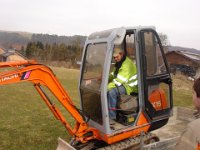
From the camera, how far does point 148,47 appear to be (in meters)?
5.73

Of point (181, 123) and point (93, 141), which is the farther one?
point (181, 123)

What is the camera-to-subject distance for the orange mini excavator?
17.2 feet

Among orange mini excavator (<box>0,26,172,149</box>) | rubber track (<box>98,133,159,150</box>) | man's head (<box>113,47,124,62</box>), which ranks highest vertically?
man's head (<box>113,47,124,62</box>)

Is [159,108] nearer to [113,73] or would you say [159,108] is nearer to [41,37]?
[113,73]

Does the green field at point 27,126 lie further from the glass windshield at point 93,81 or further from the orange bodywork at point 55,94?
the glass windshield at point 93,81

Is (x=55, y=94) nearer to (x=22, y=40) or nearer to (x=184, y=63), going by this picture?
(x=184, y=63)

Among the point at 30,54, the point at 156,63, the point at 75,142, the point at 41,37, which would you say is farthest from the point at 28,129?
the point at 41,37

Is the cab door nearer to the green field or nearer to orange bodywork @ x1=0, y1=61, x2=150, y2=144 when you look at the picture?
orange bodywork @ x1=0, y1=61, x2=150, y2=144

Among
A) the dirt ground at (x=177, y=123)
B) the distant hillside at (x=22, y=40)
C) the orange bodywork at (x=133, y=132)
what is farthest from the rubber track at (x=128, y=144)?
the distant hillside at (x=22, y=40)

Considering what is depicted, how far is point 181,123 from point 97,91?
5.45 metres

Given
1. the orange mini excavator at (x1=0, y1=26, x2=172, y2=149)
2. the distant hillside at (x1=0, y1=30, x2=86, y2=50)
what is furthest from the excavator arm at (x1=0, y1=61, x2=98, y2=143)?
the distant hillside at (x1=0, y1=30, x2=86, y2=50)

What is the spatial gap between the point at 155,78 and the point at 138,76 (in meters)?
0.43

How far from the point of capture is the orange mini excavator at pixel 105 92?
523 cm

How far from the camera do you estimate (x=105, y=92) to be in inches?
203
